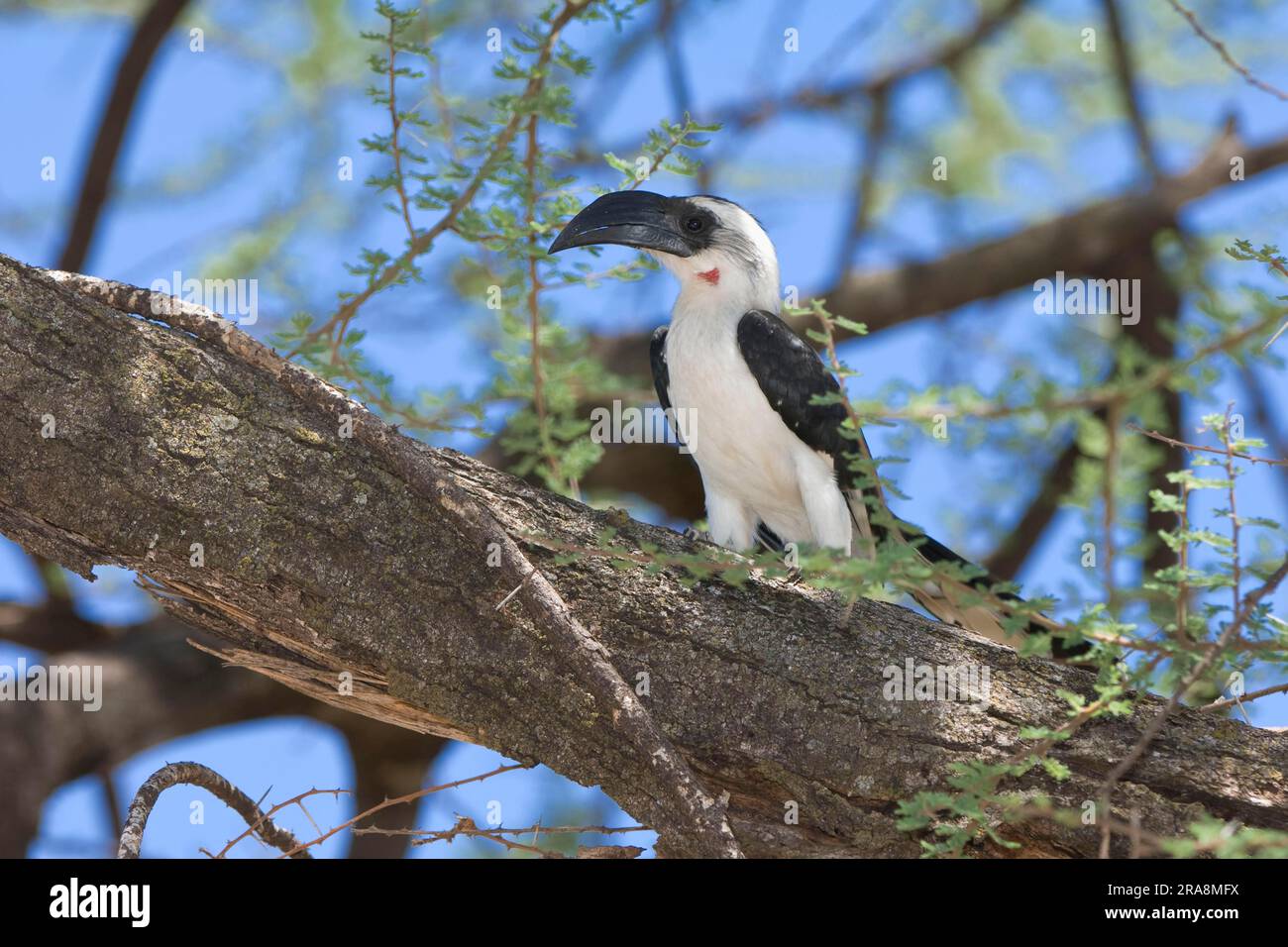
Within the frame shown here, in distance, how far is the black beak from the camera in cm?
391

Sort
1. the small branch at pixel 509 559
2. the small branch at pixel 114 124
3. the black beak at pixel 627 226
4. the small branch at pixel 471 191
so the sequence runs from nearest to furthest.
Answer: the small branch at pixel 509 559 < the small branch at pixel 471 191 < the black beak at pixel 627 226 < the small branch at pixel 114 124

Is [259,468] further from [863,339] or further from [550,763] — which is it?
[863,339]

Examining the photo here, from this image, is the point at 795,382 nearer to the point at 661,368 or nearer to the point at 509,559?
the point at 661,368

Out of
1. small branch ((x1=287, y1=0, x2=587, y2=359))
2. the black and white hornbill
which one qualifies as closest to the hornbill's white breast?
the black and white hornbill

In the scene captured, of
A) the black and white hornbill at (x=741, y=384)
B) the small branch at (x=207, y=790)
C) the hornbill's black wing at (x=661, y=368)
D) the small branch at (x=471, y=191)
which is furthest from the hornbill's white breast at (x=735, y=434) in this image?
the small branch at (x=207, y=790)

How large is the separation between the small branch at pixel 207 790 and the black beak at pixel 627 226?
5.57ft

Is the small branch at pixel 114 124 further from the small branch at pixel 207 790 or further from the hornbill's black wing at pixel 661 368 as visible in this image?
the small branch at pixel 207 790

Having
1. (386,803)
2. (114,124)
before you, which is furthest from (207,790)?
(114,124)

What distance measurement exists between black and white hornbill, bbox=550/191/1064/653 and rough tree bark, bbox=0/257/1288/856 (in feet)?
2.76

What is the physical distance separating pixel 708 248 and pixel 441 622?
1947mm

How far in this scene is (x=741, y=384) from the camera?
409cm

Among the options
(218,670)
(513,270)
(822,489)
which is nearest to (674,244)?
(513,270)

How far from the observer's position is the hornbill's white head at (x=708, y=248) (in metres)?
4.28

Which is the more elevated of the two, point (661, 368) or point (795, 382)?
point (661, 368)
